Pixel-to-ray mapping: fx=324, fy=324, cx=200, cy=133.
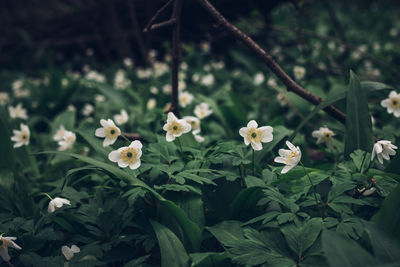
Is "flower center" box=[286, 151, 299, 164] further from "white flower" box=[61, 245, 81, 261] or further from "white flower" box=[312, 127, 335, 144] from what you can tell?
"white flower" box=[61, 245, 81, 261]

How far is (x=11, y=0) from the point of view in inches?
214

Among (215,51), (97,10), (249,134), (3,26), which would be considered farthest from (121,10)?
(249,134)

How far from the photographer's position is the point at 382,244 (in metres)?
1.01

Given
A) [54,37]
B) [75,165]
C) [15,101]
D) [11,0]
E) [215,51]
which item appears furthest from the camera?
[11,0]

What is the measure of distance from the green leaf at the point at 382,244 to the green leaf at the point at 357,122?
559mm

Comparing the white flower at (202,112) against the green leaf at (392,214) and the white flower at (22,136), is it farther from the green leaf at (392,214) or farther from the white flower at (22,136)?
the green leaf at (392,214)

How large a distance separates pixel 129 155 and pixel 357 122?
1080 mm

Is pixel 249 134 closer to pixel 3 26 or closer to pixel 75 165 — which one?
pixel 75 165

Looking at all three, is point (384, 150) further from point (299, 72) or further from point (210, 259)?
point (299, 72)

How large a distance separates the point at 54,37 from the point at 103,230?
4.61 meters

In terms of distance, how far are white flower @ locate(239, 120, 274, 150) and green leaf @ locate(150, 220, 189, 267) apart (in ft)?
1.68

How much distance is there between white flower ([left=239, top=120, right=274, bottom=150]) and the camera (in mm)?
1421

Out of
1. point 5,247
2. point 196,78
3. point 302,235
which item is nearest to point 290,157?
point 302,235

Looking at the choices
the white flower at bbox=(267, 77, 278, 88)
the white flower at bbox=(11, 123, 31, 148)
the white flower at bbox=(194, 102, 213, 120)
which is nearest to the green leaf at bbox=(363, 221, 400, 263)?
the white flower at bbox=(194, 102, 213, 120)
